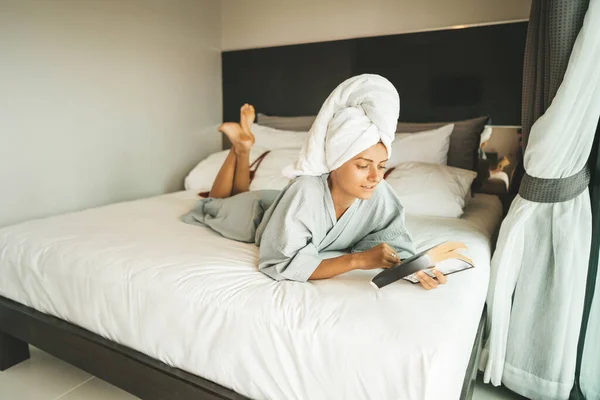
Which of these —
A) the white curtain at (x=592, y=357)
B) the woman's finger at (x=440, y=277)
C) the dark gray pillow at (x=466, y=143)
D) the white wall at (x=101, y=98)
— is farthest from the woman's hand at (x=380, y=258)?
the white wall at (x=101, y=98)

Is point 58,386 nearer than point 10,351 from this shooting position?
Yes

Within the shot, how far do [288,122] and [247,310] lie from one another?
2.12 meters

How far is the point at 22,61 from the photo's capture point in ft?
7.00

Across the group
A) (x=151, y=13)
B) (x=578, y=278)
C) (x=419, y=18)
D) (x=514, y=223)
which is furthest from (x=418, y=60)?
(x=151, y=13)

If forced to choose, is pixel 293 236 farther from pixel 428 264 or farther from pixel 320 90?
pixel 320 90

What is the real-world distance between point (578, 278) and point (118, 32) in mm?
2803

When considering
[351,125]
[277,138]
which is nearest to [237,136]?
[277,138]

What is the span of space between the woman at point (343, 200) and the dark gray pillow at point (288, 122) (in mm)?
1542

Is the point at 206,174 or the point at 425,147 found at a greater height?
the point at 425,147

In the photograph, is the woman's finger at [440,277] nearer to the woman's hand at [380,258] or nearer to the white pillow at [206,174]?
the woman's hand at [380,258]

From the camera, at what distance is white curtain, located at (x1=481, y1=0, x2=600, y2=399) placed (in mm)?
1301

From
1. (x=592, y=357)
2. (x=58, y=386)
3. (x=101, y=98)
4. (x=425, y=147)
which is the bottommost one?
(x=58, y=386)

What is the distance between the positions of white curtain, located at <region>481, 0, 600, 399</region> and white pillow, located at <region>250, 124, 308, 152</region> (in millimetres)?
1541

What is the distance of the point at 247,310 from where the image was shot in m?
1.09
